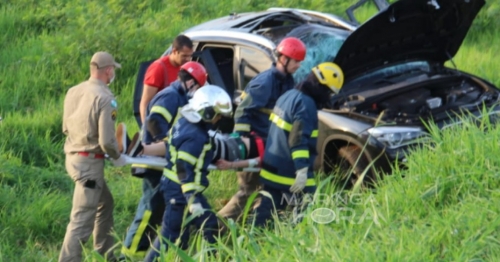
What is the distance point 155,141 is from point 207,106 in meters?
0.98

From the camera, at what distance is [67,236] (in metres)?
7.42

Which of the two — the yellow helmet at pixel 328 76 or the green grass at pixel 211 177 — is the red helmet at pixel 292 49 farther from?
the green grass at pixel 211 177

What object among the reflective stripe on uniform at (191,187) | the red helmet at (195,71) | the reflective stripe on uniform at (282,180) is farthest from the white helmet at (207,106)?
the reflective stripe on uniform at (282,180)

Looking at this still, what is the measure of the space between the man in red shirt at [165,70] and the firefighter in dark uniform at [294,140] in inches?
53.4

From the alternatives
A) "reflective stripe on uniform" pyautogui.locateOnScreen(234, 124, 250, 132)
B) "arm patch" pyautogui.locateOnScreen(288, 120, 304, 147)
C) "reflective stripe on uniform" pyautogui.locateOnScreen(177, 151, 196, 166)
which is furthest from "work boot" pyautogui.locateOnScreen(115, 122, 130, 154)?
"arm patch" pyautogui.locateOnScreen(288, 120, 304, 147)

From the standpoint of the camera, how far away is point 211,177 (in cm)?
898

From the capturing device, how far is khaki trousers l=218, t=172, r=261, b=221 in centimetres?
806

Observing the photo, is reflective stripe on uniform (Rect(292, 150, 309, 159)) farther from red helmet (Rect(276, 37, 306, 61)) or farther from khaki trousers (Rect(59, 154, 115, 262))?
khaki trousers (Rect(59, 154, 115, 262))

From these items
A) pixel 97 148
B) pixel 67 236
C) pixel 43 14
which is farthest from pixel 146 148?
pixel 43 14

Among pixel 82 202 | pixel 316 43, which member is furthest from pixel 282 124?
pixel 316 43

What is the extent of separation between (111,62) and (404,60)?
2.96m

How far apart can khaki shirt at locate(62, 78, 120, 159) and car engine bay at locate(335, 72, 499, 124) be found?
2.12 meters

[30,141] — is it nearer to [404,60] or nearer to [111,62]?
[111,62]

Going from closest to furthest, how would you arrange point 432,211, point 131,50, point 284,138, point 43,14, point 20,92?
1. point 432,211
2. point 284,138
3. point 20,92
4. point 131,50
5. point 43,14
